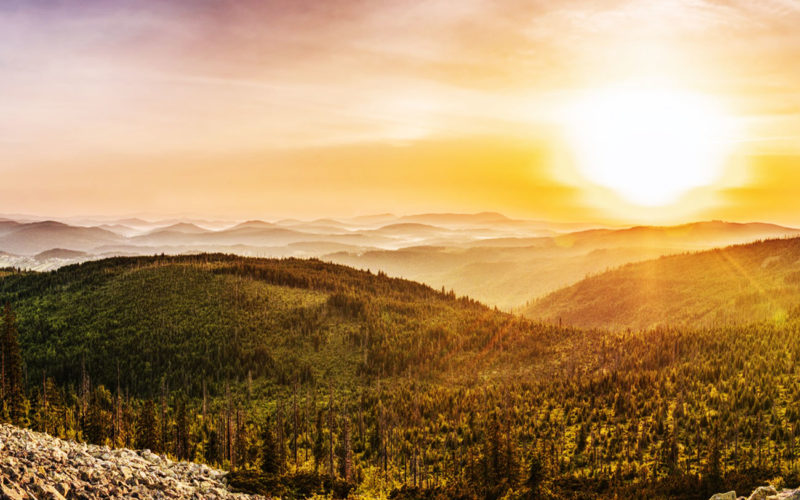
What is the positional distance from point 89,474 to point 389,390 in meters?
66.0

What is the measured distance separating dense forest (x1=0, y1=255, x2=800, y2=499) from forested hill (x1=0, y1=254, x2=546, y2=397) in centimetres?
60

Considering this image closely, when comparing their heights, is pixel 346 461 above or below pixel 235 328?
below

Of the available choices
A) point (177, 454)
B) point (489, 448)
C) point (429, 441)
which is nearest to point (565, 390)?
point (429, 441)

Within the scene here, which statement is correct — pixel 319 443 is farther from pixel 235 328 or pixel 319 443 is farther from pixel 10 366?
pixel 235 328

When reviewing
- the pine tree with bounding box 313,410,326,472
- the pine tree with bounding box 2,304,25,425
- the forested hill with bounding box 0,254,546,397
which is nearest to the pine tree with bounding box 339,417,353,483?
the pine tree with bounding box 313,410,326,472

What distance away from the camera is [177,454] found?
63.2m

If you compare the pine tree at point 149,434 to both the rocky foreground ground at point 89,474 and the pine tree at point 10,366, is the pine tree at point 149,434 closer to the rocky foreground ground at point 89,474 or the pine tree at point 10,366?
the pine tree at point 10,366

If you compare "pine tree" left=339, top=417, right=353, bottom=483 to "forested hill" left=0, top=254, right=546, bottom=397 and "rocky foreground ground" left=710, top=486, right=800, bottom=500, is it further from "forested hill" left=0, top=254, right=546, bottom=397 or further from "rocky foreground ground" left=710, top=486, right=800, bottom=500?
"forested hill" left=0, top=254, right=546, bottom=397

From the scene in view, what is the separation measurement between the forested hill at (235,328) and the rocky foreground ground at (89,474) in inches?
2495

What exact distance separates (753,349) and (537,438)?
40142 millimetres

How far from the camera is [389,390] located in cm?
8906

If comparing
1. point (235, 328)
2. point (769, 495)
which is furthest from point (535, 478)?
point (235, 328)

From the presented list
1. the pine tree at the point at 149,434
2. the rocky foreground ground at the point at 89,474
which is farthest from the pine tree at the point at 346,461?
the pine tree at the point at 149,434

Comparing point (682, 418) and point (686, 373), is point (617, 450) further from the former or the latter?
point (686, 373)
